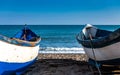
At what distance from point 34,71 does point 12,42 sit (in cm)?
299

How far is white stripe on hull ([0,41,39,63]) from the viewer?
6.96 meters

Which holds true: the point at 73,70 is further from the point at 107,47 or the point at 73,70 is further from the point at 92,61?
the point at 107,47

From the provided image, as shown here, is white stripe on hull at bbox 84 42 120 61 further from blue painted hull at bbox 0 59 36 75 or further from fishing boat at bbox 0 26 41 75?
blue painted hull at bbox 0 59 36 75

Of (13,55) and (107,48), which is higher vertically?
(107,48)

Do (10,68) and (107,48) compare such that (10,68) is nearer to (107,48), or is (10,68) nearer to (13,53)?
(13,53)

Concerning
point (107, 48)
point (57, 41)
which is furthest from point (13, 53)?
point (57, 41)

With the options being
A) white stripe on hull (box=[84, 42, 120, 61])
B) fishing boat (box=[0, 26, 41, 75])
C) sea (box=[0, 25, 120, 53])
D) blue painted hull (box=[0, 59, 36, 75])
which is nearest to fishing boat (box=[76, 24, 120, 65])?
white stripe on hull (box=[84, 42, 120, 61])

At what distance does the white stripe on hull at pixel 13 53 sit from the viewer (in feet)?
22.8

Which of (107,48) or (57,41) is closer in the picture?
(107,48)

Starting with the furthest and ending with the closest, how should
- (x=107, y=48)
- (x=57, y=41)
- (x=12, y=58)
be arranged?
(x=57, y=41), (x=107, y=48), (x=12, y=58)

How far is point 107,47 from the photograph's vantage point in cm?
791

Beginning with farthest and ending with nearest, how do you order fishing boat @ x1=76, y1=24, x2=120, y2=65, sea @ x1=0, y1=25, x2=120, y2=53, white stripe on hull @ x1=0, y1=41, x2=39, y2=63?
sea @ x1=0, y1=25, x2=120, y2=53 < fishing boat @ x1=76, y1=24, x2=120, y2=65 < white stripe on hull @ x1=0, y1=41, x2=39, y2=63

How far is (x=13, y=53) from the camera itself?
24.6 ft

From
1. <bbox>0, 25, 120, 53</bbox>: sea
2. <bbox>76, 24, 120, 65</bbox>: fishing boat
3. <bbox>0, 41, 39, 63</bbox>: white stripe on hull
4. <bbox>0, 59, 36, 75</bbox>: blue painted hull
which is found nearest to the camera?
<bbox>0, 41, 39, 63</bbox>: white stripe on hull
